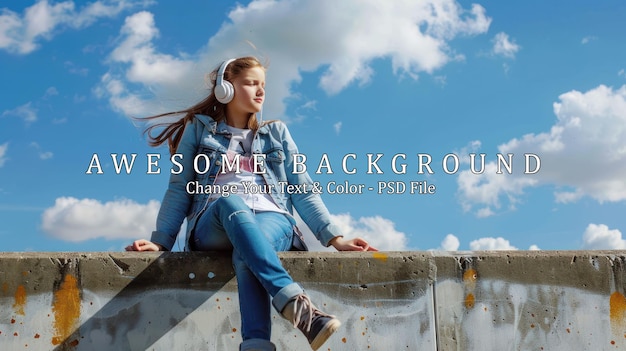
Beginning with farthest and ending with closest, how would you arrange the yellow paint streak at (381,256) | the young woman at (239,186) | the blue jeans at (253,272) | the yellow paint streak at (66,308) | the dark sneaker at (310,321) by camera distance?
the yellow paint streak at (381,256), the yellow paint streak at (66,308), the young woman at (239,186), the blue jeans at (253,272), the dark sneaker at (310,321)

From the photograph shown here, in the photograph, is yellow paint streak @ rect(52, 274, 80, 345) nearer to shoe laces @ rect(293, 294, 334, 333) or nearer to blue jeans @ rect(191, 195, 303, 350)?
blue jeans @ rect(191, 195, 303, 350)

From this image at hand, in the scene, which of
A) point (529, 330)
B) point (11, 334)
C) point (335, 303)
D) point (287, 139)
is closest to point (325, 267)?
point (335, 303)

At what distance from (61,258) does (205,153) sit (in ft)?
3.18

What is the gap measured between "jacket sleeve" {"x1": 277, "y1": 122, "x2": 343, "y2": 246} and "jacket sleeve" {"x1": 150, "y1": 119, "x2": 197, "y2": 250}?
1.85 ft

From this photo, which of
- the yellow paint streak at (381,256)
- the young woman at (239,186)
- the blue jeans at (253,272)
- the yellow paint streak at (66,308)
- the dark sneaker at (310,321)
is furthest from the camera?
the yellow paint streak at (381,256)

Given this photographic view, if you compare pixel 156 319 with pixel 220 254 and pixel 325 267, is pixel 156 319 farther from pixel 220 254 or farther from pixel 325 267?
pixel 325 267

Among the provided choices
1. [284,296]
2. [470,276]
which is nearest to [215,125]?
[284,296]

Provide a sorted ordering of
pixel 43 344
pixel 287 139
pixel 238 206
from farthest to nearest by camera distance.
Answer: pixel 287 139 → pixel 43 344 → pixel 238 206

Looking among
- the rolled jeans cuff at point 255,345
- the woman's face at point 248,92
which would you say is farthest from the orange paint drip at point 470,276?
the woman's face at point 248,92

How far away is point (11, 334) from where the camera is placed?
3566 mm

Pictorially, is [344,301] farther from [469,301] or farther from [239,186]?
[239,186]

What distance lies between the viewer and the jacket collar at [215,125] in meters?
3.99

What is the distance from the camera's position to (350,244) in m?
3.81

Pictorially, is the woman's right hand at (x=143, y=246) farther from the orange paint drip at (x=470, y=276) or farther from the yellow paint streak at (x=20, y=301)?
the orange paint drip at (x=470, y=276)
